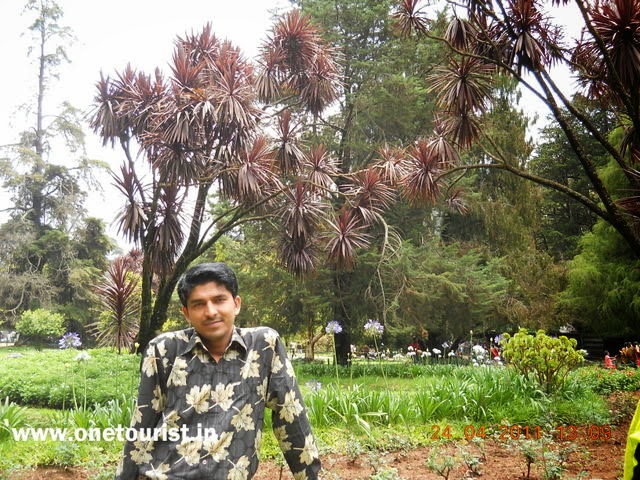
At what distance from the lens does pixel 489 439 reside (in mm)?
4043

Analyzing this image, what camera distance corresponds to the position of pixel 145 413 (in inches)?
59.0

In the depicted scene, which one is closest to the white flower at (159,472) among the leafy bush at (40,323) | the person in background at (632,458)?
the person in background at (632,458)

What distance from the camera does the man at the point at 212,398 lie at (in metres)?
1.44

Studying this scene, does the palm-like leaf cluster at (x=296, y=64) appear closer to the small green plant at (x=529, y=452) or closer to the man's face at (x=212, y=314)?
the small green plant at (x=529, y=452)

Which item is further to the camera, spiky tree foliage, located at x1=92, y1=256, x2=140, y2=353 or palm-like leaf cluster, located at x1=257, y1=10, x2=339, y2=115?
palm-like leaf cluster, located at x1=257, y1=10, x2=339, y2=115

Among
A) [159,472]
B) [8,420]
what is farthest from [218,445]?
[8,420]

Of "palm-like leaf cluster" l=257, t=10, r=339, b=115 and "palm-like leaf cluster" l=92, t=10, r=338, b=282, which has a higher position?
"palm-like leaf cluster" l=257, t=10, r=339, b=115

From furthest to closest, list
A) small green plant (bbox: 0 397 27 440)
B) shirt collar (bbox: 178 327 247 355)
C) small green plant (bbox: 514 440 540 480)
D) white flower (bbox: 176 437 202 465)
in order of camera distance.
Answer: small green plant (bbox: 0 397 27 440) → small green plant (bbox: 514 440 540 480) → shirt collar (bbox: 178 327 247 355) → white flower (bbox: 176 437 202 465)

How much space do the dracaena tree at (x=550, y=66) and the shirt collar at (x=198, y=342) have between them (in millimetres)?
4193

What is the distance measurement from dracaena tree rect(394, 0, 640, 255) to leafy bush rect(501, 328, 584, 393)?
1.09 m

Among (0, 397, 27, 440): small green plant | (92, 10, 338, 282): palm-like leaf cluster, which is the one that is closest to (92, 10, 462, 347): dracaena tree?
(92, 10, 338, 282): palm-like leaf cluster

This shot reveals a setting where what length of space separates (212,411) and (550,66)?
584cm

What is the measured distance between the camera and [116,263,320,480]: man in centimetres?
144

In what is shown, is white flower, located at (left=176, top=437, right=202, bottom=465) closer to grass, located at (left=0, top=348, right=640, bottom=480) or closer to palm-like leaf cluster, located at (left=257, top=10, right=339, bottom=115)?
grass, located at (left=0, top=348, right=640, bottom=480)
